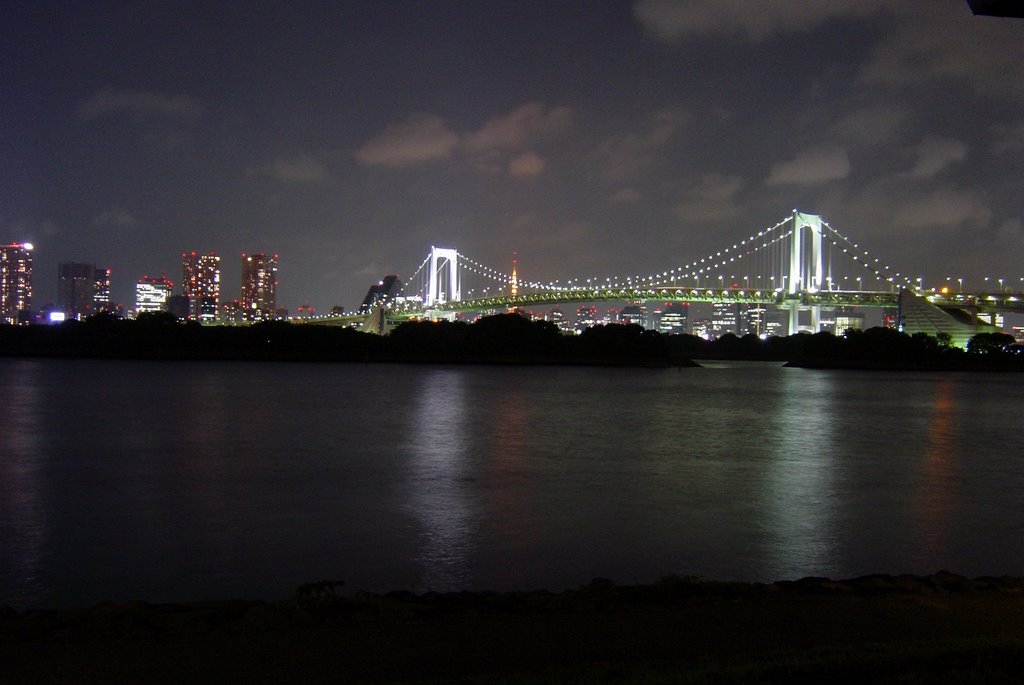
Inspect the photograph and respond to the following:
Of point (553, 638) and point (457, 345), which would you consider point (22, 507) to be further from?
point (457, 345)

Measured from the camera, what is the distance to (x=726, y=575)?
6219 millimetres

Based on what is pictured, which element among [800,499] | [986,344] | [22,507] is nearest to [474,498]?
[800,499]

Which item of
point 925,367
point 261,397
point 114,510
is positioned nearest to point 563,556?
point 114,510

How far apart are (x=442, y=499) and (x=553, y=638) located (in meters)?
5.81

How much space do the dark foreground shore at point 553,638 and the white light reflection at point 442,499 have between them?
5.51 ft

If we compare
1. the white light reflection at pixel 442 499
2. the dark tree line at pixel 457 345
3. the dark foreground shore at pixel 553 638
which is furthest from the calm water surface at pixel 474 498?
the dark tree line at pixel 457 345

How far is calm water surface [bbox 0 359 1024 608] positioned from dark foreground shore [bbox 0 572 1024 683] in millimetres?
1526

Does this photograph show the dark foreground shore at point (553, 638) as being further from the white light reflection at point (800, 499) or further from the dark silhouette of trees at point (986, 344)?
the dark silhouette of trees at point (986, 344)

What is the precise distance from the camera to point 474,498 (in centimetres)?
946

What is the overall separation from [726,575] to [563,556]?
3.87ft

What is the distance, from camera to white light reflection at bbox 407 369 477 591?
6262 mm

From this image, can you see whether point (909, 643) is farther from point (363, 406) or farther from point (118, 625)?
point (363, 406)

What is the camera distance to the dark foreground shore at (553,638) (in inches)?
127

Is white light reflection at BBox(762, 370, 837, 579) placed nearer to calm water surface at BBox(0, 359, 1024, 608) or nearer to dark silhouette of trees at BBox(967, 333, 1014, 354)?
calm water surface at BBox(0, 359, 1024, 608)
